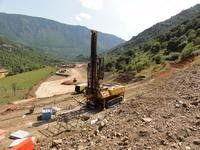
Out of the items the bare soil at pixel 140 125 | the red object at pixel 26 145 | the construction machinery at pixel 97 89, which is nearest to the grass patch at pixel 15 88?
the construction machinery at pixel 97 89

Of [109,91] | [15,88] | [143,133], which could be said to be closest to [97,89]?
[109,91]

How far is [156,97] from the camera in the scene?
27.5 m

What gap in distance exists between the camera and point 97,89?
1161 inches

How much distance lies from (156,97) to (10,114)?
14081mm

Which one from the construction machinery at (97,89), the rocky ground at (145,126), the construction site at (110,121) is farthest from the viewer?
the construction machinery at (97,89)

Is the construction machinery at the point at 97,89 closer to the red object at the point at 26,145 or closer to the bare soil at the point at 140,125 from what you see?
the bare soil at the point at 140,125

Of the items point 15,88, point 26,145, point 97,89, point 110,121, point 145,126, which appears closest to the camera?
point 145,126

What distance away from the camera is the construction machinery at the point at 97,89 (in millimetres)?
28688

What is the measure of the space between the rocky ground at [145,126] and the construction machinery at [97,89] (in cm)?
134

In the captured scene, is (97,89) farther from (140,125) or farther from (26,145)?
(26,145)

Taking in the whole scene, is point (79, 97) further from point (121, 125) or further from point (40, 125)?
point (121, 125)

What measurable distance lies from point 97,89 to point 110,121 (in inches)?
236

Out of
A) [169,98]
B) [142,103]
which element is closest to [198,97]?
[169,98]

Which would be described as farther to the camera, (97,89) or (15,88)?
(15,88)
